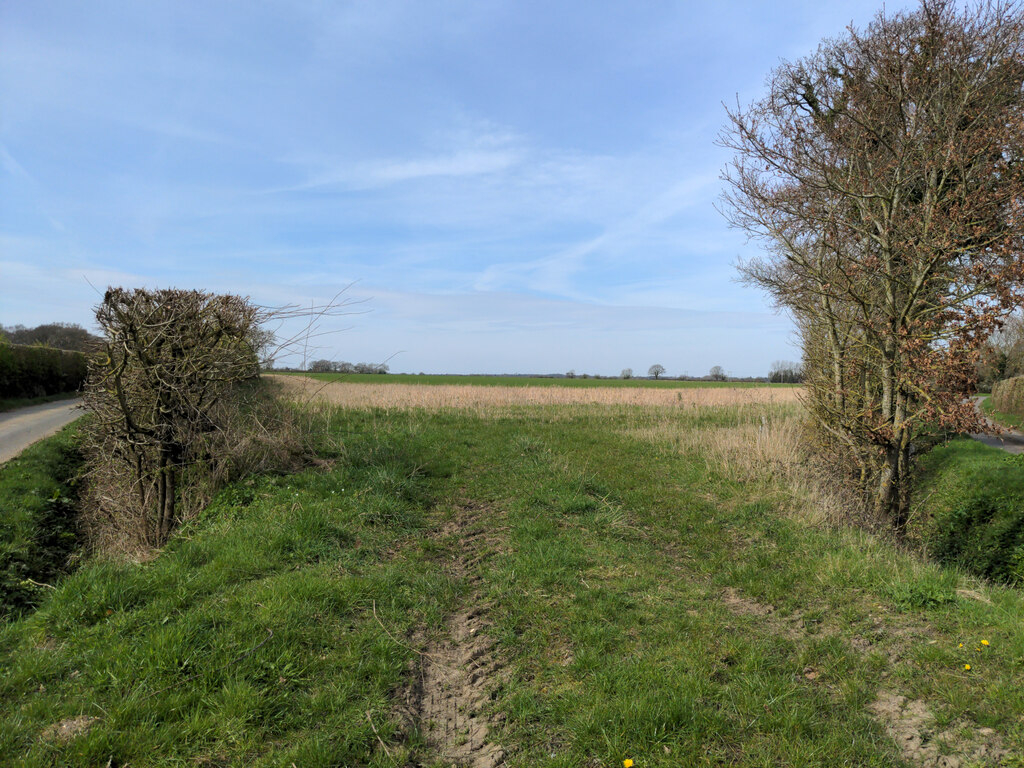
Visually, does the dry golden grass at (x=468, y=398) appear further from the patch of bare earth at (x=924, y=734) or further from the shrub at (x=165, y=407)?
the patch of bare earth at (x=924, y=734)

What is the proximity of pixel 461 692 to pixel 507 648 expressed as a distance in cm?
59

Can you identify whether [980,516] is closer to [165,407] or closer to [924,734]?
[924,734]

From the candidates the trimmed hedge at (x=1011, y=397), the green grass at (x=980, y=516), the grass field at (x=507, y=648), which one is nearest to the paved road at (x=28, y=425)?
the grass field at (x=507, y=648)

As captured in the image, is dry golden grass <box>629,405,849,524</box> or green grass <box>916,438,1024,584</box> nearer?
dry golden grass <box>629,405,849,524</box>

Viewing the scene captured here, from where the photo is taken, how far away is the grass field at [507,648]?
10.3 ft

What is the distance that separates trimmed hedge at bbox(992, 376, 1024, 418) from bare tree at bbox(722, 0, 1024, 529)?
60.7ft

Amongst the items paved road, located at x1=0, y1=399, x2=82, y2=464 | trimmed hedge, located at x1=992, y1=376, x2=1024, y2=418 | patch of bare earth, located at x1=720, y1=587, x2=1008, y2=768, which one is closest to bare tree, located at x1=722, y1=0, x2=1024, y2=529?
patch of bare earth, located at x1=720, y1=587, x2=1008, y2=768

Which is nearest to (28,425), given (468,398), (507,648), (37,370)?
(37,370)

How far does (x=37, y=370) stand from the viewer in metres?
22.0

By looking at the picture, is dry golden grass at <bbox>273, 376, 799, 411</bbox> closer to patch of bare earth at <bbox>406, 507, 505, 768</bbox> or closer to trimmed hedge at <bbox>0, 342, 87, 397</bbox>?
trimmed hedge at <bbox>0, 342, 87, 397</bbox>

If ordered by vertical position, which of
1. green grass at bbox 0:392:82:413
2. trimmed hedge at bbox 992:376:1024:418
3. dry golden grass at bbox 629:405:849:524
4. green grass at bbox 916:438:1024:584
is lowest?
green grass at bbox 916:438:1024:584

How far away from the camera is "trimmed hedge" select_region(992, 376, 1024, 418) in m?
22.0

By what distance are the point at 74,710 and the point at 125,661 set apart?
38 cm

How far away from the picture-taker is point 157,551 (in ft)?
20.6
